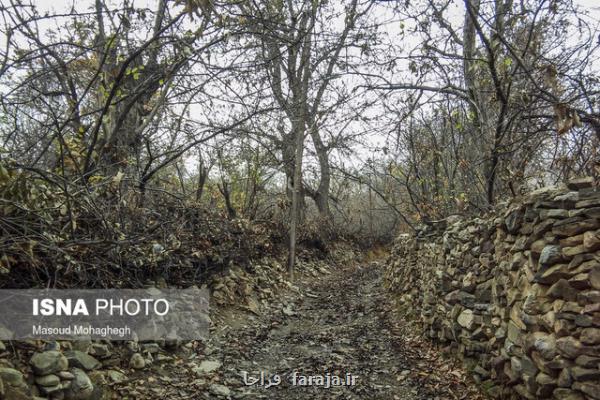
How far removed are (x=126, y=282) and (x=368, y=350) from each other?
114 inches

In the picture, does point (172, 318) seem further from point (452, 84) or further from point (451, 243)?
point (452, 84)

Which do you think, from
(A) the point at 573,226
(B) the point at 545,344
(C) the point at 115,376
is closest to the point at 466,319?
(B) the point at 545,344

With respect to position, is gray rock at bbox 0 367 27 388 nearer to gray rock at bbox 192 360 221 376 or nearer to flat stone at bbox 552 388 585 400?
gray rock at bbox 192 360 221 376

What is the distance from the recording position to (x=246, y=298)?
639cm

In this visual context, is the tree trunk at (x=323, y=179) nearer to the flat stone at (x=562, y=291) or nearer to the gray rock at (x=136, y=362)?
the gray rock at (x=136, y=362)

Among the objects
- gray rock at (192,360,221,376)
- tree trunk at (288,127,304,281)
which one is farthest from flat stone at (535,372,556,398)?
tree trunk at (288,127,304,281)

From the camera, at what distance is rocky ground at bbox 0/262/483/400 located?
364cm

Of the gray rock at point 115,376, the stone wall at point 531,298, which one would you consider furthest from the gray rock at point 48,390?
the stone wall at point 531,298

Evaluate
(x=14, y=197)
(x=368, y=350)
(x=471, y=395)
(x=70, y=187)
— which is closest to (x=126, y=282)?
(x=70, y=187)

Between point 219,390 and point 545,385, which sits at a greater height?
point 545,385

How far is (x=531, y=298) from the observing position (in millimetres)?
3143

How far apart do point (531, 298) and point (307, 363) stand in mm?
2444

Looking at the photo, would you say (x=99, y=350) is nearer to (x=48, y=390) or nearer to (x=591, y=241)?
(x=48, y=390)

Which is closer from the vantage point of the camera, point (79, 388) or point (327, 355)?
point (79, 388)
